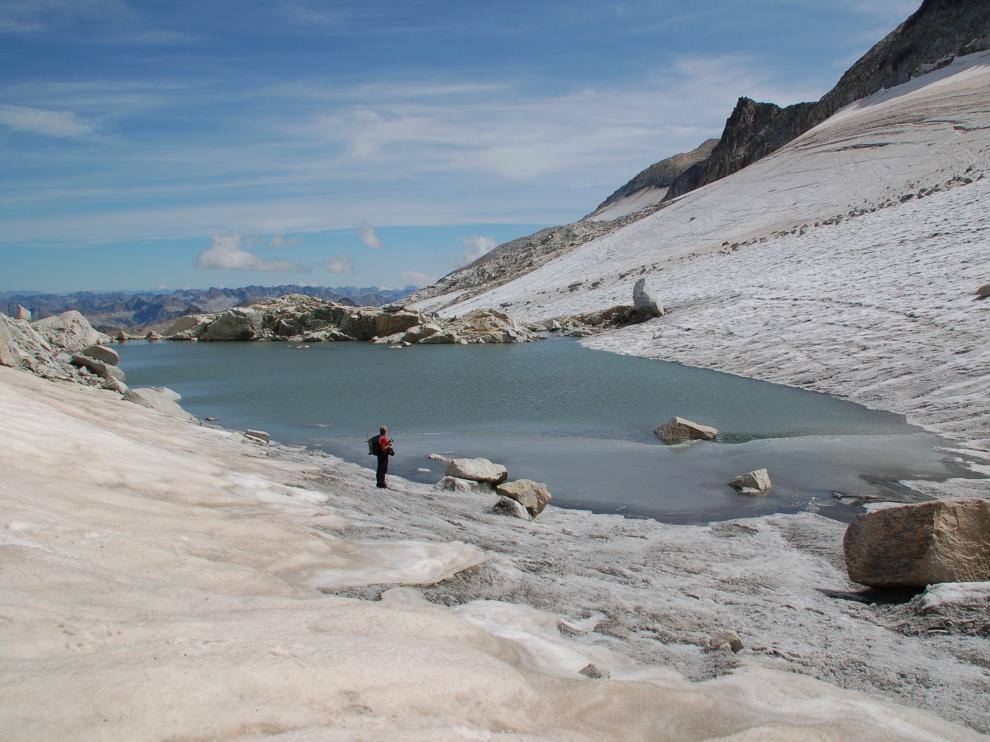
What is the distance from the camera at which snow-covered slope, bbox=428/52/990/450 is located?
2169 cm

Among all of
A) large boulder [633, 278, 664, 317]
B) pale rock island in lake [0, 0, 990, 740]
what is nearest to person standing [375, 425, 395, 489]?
pale rock island in lake [0, 0, 990, 740]

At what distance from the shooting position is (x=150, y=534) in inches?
248

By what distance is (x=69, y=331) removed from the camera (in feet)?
106

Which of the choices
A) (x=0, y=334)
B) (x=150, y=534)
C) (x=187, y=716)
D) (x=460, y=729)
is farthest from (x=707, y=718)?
(x=0, y=334)

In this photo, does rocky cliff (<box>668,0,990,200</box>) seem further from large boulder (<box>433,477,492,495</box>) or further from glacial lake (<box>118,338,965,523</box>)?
large boulder (<box>433,477,492,495</box>)

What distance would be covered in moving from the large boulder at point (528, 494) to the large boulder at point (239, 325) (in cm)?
5252

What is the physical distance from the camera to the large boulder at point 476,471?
534 inches

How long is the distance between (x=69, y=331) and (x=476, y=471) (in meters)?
25.9

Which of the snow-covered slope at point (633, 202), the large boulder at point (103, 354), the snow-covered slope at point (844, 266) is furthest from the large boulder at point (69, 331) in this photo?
the snow-covered slope at point (633, 202)

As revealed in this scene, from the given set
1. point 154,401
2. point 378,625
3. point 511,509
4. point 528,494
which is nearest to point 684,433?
point 528,494

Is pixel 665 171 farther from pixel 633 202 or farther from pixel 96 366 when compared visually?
pixel 96 366

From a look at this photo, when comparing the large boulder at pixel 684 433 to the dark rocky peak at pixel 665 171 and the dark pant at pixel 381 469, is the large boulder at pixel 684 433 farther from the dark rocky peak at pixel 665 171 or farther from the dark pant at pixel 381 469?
the dark rocky peak at pixel 665 171

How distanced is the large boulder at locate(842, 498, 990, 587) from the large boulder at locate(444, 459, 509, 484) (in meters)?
6.78

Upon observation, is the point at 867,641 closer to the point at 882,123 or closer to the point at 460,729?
the point at 460,729
